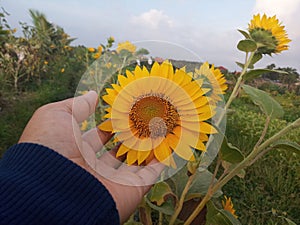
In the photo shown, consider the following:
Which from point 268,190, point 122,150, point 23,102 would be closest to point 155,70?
point 122,150

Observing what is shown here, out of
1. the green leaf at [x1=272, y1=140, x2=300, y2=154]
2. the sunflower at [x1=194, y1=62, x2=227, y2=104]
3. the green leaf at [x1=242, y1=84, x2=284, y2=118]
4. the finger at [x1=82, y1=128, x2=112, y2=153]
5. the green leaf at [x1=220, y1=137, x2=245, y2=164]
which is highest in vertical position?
the sunflower at [x1=194, y1=62, x2=227, y2=104]

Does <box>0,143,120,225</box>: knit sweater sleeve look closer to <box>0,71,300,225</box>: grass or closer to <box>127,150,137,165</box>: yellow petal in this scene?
<box>127,150,137,165</box>: yellow petal

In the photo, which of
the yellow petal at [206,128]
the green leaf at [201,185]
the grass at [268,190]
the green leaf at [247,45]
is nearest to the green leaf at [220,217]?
the green leaf at [201,185]

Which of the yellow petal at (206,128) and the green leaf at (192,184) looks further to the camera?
the green leaf at (192,184)

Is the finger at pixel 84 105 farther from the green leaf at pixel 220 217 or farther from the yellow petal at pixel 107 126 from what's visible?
the green leaf at pixel 220 217

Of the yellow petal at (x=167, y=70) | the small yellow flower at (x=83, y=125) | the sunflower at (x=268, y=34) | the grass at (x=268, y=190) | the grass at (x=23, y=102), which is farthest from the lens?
the grass at (x=23, y=102)

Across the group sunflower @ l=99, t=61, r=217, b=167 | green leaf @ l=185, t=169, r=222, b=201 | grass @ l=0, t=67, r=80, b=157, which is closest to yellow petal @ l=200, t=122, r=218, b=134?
sunflower @ l=99, t=61, r=217, b=167

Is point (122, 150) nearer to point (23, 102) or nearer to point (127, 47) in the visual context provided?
point (127, 47)
